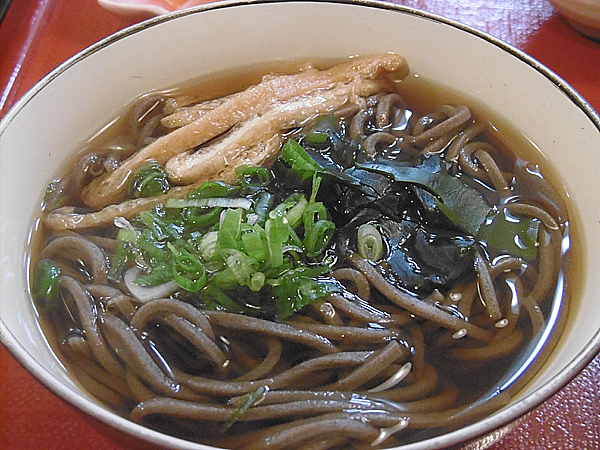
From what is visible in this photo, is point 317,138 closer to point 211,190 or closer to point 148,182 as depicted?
point 211,190

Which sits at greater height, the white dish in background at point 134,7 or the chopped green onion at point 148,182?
the white dish in background at point 134,7

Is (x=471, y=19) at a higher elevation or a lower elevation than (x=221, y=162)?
higher

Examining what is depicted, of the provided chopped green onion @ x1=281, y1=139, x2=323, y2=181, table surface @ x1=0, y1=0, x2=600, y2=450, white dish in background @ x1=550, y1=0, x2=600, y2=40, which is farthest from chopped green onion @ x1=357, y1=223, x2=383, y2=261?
white dish in background @ x1=550, y1=0, x2=600, y2=40

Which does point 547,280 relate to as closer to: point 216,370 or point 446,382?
point 446,382

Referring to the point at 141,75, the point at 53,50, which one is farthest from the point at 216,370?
the point at 53,50

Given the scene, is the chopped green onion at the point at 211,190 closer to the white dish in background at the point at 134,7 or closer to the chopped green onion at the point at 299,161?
the chopped green onion at the point at 299,161

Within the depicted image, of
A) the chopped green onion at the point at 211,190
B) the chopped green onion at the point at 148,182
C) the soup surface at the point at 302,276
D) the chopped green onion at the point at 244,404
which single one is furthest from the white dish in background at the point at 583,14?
the chopped green onion at the point at 244,404
